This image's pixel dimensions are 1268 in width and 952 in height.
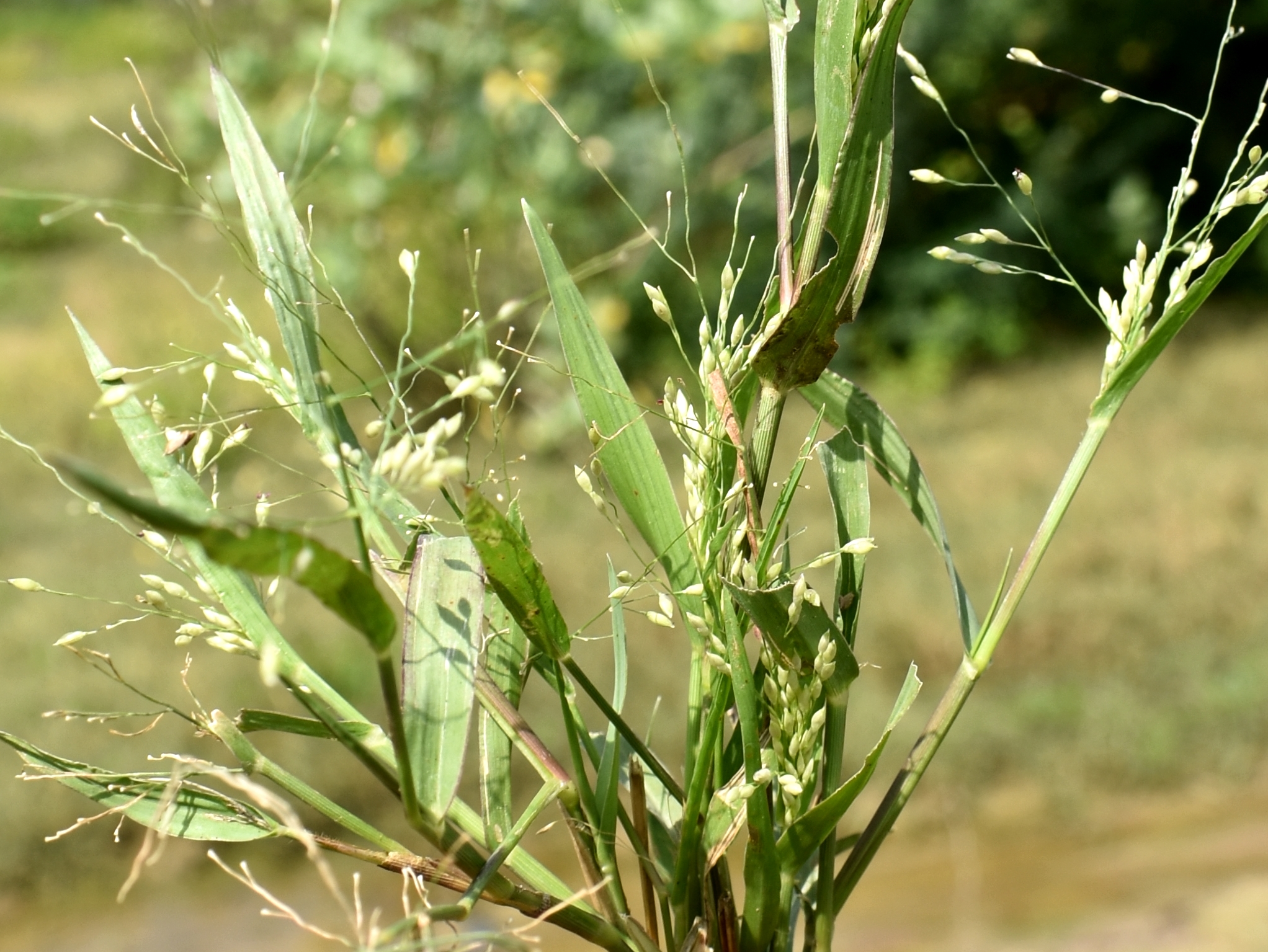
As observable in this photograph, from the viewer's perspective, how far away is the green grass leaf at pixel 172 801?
43 centimetres

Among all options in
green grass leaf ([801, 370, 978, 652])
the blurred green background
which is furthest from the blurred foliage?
green grass leaf ([801, 370, 978, 652])

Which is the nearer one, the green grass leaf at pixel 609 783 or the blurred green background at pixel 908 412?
Result: the green grass leaf at pixel 609 783

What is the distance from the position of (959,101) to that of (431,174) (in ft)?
6.86

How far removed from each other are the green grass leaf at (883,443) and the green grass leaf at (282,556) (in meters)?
0.23

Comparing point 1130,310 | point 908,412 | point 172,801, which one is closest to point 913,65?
point 1130,310

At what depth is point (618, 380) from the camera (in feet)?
1.58

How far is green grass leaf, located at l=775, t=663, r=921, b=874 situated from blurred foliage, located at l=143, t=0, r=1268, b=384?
3.23m

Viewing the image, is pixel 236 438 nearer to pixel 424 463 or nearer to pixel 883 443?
pixel 424 463

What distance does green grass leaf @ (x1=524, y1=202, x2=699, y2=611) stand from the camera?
0.46m

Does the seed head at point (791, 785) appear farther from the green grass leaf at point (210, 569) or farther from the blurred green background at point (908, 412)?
the blurred green background at point (908, 412)

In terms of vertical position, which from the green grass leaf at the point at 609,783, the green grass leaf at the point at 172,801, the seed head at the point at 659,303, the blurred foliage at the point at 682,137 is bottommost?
the green grass leaf at the point at 172,801

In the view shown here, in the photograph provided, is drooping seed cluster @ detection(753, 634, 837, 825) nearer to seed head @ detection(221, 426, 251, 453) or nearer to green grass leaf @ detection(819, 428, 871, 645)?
green grass leaf @ detection(819, 428, 871, 645)

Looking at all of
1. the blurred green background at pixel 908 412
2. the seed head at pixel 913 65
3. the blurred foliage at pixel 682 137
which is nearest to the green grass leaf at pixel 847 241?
the seed head at pixel 913 65

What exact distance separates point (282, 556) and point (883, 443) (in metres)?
0.28
